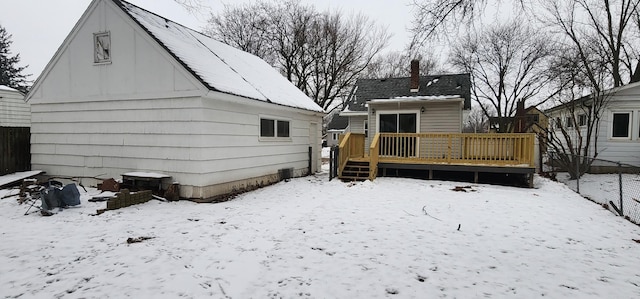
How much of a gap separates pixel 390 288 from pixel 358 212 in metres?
3.17

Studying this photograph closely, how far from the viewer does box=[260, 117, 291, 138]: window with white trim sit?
9.48 meters

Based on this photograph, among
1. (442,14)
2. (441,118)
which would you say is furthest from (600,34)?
→ (442,14)

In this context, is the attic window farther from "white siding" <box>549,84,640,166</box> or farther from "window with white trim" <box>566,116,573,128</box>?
"window with white trim" <box>566,116,573,128</box>

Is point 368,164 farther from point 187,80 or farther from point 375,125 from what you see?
point 187,80

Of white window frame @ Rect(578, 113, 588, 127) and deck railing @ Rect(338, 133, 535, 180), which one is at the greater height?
white window frame @ Rect(578, 113, 588, 127)

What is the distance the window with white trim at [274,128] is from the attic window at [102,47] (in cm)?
422

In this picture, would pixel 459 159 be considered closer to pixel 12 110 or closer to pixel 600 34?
pixel 600 34

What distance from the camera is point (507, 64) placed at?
25.9m

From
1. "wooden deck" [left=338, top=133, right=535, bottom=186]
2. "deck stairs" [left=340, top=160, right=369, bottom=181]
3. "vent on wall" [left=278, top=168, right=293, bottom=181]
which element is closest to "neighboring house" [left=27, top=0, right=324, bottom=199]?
"vent on wall" [left=278, top=168, right=293, bottom=181]

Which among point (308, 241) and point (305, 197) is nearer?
point (308, 241)

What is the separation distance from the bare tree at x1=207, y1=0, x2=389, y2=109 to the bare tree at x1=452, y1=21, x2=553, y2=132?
7692mm

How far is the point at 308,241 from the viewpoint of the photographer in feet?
15.3

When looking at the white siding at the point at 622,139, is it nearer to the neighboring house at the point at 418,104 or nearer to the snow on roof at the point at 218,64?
the neighboring house at the point at 418,104

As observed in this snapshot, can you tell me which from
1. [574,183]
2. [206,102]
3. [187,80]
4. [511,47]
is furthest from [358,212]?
[511,47]
